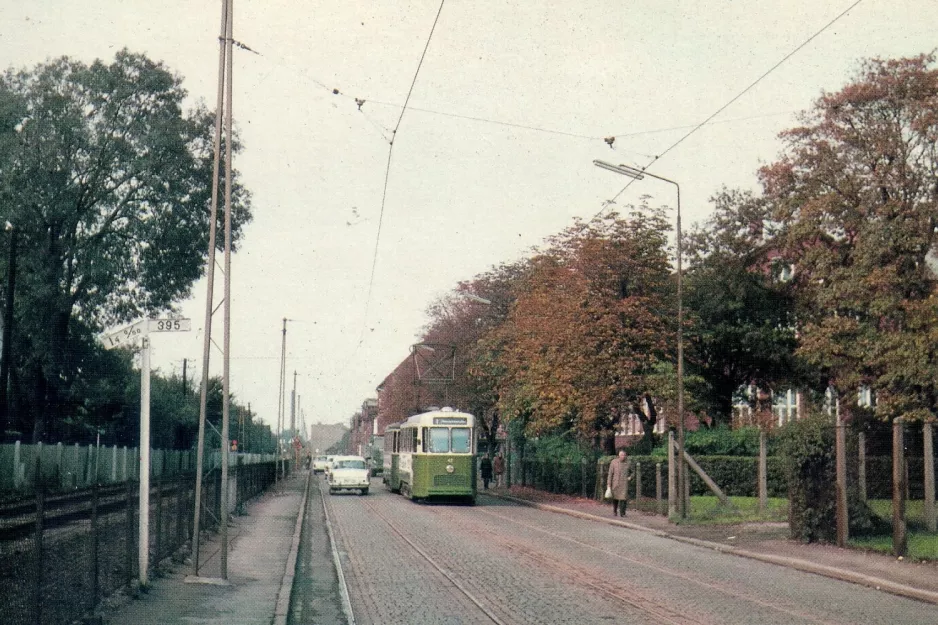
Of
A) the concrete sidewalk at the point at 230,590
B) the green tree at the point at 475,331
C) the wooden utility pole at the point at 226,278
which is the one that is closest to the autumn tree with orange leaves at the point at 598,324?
the green tree at the point at 475,331

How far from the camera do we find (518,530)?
2708cm

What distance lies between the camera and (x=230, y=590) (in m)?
14.5

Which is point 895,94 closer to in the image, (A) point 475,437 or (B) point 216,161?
(A) point 475,437

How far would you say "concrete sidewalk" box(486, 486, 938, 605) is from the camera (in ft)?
49.9

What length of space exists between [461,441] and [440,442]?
75 cm

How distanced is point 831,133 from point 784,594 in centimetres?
3145

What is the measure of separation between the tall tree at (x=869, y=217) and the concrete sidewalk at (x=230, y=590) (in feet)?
77.1

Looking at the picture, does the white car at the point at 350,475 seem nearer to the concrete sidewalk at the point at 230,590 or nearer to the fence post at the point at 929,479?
the concrete sidewalk at the point at 230,590

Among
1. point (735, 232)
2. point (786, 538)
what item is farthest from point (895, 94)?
point (786, 538)

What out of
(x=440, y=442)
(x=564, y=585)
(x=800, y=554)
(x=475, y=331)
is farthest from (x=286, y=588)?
(x=475, y=331)

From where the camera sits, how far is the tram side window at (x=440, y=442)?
1560 inches

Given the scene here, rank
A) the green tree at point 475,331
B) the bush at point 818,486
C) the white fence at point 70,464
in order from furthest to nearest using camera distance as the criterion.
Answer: the green tree at point 475,331
the white fence at point 70,464
the bush at point 818,486

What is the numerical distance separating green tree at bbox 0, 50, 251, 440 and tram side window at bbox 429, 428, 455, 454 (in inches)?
501

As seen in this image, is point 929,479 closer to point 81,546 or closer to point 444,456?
point 81,546
